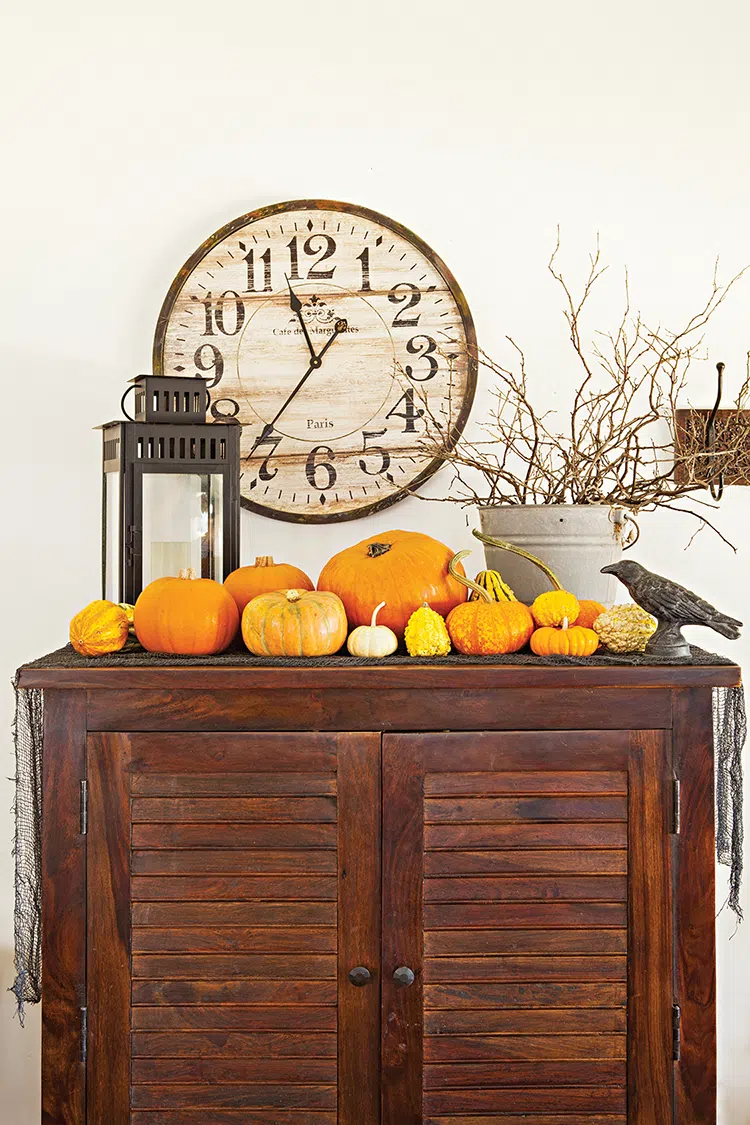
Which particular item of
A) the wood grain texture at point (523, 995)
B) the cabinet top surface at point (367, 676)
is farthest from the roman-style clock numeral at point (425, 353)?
the wood grain texture at point (523, 995)

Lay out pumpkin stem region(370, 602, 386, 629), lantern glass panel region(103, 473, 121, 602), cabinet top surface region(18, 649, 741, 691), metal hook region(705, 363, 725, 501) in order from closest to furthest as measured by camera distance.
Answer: cabinet top surface region(18, 649, 741, 691), pumpkin stem region(370, 602, 386, 629), lantern glass panel region(103, 473, 121, 602), metal hook region(705, 363, 725, 501)

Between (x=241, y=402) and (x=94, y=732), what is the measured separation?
93 centimetres

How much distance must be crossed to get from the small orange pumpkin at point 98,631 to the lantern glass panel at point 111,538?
0.22 meters

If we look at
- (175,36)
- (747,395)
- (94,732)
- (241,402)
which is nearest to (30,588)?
(241,402)

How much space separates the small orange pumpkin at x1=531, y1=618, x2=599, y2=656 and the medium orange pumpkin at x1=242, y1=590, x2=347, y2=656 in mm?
309

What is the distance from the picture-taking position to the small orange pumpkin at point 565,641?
165 centimetres

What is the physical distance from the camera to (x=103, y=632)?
1.67 meters

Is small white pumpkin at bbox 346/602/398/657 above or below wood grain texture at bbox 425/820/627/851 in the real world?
above

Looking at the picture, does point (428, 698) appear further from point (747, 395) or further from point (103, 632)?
point (747, 395)

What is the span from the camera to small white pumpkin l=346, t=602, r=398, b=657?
166cm

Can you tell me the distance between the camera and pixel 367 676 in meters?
1.58

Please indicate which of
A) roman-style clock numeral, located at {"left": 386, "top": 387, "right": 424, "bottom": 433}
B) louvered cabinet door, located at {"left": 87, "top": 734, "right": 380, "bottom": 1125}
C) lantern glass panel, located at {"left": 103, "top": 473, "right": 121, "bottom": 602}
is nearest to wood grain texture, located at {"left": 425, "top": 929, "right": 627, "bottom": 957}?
louvered cabinet door, located at {"left": 87, "top": 734, "right": 380, "bottom": 1125}

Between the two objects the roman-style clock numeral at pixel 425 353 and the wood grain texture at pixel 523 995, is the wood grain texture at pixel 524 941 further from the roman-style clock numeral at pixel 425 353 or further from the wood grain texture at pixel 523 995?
the roman-style clock numeral at pixel 425 353

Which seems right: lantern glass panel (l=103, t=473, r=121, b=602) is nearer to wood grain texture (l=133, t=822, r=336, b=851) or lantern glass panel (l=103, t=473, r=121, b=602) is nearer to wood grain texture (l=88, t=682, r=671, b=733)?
wood grain texture (l=88, t=682, r=671, b=733)
